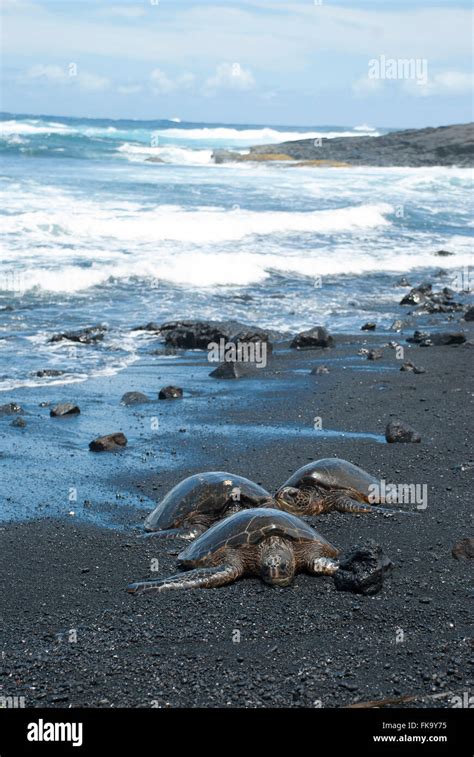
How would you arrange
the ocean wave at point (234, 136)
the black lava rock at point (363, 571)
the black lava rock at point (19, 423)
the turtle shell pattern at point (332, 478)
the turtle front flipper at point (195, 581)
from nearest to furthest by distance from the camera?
the black lava rock at point (363, 571), the turtle front flipper at point (195, 581), the turtle shell pattern at point (332, 478), the black lava rock at point (19, 423), the ocean wave at point (234, 136)

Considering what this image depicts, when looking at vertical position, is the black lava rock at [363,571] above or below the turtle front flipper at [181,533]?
above

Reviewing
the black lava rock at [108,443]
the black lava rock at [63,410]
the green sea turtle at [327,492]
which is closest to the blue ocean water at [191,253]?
the black lava rock at [63,410]

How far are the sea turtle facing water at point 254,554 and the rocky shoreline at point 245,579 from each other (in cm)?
9

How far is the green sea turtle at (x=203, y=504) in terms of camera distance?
21.3ft

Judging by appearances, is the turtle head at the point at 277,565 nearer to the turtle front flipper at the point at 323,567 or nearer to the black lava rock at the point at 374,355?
the turtle front flipper at the point at 323,567

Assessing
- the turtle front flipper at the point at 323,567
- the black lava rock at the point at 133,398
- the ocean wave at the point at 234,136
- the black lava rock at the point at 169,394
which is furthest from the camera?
the ocean wave at the point at 234,136

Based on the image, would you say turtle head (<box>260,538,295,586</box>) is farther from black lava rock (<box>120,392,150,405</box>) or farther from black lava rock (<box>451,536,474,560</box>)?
black lava rock (<box>120,392,150,405</box>)

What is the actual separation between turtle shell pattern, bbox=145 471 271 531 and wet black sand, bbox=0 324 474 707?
0.76 feet

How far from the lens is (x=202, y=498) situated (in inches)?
259

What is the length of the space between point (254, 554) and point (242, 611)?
1.50 ft

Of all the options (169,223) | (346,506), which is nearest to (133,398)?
(346,506)

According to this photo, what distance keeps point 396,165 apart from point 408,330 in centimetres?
4641
